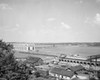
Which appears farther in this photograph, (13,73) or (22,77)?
(22,77)

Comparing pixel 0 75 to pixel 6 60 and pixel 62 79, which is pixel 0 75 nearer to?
pixel 6 60

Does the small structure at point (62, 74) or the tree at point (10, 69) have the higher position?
the tree at point (10, 69)

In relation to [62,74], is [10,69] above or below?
above

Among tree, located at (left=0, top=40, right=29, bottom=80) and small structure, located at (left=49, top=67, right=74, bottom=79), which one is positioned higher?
tree, located at (left=0, top=40, right=29, bottom=80)

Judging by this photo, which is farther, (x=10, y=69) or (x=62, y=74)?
(x=62, y=74)

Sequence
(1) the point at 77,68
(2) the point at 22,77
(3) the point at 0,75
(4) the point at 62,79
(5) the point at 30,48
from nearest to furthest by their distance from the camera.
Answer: (3) the point at 0,75, (2) the point at 22,77, (4) the point at 62,79, (1) the point at 77,68, (5) the point at 30,48

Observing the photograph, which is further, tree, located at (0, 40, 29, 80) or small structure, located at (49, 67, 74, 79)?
small structure, located at (49, 67, 74, 79)

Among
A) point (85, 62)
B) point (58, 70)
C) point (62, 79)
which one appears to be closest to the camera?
point (62, 79)

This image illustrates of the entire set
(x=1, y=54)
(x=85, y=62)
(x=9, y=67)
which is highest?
(x=1, y=54)

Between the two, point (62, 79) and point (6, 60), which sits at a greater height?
point (6, 60)

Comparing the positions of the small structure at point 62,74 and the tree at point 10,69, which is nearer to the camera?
the tree at point 10,69

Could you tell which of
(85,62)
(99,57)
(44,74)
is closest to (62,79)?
(44,74)
